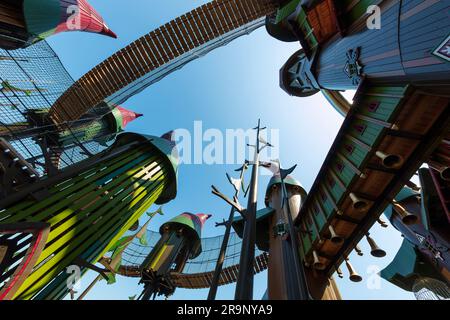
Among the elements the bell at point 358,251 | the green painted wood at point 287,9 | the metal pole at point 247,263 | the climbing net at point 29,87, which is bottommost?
the metal pole at point 247,263

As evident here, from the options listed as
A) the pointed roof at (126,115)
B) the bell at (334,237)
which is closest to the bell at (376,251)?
the bell at (334,237)

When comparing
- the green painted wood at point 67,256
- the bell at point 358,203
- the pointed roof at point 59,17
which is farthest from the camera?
the pointed roof at point 59,17

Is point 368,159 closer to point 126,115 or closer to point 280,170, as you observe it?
point 280,170

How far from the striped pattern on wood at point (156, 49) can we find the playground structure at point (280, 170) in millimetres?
65

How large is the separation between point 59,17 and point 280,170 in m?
12.1

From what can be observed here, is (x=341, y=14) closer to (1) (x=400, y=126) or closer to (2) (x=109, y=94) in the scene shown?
(1) (x=400, y=126)

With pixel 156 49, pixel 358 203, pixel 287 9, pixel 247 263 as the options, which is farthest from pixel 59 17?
pixel 358 203

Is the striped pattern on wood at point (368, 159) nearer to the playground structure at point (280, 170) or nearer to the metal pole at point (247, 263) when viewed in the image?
the playground structure at point (280, 170)

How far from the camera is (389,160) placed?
242 inches

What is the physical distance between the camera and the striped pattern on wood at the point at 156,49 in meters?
15.5

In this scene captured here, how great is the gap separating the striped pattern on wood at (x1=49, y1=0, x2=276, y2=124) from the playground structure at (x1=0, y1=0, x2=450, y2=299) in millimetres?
65

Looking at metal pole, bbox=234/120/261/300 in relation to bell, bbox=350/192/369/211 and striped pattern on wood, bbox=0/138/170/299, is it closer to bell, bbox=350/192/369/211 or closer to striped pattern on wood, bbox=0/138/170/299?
bell, bbox=350/192/369/211

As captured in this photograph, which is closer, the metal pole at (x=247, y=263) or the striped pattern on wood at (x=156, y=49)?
the metal pole at (x=247, y=263)
